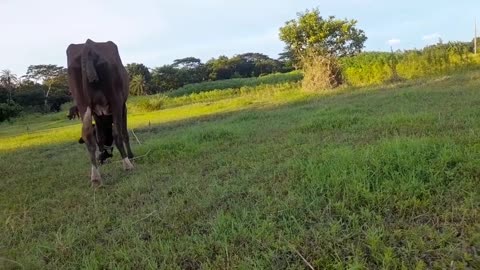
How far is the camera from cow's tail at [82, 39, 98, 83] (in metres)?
4.79

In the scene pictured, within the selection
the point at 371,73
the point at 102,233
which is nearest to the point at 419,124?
the point at 102,233

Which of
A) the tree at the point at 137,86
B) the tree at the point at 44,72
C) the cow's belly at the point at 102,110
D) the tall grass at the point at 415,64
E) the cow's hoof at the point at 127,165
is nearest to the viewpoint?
the cow's belly at the point at 102,110

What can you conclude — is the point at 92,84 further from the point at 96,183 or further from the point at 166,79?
the point at 166,79

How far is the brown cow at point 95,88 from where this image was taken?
4945mm

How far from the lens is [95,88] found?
5.11 m

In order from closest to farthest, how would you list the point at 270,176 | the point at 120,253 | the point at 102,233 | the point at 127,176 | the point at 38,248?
the point at 120,253
the point at 38,248
the point at 102,233
the point at 270,176
the point at 127,176

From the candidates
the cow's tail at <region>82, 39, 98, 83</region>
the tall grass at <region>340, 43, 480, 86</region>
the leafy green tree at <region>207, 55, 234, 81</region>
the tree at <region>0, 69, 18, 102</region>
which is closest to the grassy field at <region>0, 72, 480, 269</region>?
the cow's tail at <region>82, 39, 98, 83</region>

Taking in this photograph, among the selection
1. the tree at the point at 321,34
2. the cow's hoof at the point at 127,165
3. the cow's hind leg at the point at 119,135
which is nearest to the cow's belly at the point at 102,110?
the cow's hind leg at the point at 119,135

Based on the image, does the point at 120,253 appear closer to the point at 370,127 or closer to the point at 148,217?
the point at 148,217

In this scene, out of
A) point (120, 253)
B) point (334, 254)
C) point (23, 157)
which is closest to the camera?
point (334, 254)

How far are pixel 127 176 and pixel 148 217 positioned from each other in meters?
1.95

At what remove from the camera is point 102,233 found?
3.28 metres

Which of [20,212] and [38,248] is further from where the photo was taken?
[20,212]

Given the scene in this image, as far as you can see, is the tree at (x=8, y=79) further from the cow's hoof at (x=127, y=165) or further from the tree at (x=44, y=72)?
the cow's hoof at (x=127, y=165)
